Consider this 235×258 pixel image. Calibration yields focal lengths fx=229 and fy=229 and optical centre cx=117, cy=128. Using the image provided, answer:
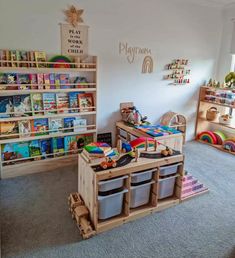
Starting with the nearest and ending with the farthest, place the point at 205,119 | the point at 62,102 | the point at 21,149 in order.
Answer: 1. the point at 21,149
2. the point at 62,102
3. the point at 205,119

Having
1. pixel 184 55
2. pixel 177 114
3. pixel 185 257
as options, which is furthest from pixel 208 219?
pixel 184 55

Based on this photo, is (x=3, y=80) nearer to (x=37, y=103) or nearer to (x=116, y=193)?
(x=37, y=103)

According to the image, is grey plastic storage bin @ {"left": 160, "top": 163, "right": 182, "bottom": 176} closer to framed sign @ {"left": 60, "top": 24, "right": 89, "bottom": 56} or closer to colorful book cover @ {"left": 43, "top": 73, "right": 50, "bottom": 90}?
colorful book cover @ {"left": 43, "top": 73, "right": 50, "bottom": 90}

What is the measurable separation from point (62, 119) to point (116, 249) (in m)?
1.82

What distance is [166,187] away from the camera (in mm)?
2281

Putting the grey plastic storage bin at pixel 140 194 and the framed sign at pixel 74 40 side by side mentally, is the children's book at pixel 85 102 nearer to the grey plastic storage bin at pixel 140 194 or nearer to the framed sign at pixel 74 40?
the framed sign at pixel 74 40

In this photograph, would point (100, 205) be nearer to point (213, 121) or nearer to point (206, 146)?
point (206, 146)

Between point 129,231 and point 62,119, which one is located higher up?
point 62,119

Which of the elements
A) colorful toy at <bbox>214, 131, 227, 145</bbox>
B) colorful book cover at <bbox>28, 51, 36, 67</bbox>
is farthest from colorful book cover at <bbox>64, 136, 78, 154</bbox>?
colorful toy at <bbox>214, 131, 227, 145</bbox>

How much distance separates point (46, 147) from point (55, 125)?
0.32m

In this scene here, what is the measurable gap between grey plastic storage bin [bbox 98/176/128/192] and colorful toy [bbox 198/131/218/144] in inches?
109

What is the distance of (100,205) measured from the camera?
75.9 inches

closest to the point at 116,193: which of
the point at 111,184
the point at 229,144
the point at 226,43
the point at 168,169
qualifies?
the point at 111,184

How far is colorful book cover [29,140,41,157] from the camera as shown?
2.94 m
